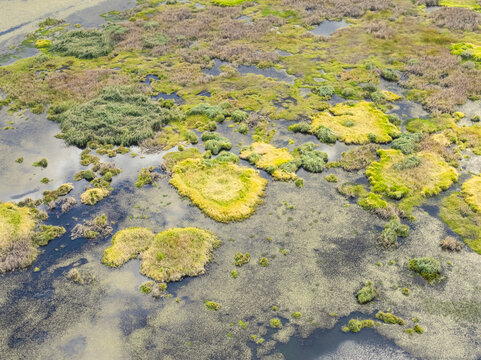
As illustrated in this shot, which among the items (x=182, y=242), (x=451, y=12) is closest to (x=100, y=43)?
(x=182, y=242)

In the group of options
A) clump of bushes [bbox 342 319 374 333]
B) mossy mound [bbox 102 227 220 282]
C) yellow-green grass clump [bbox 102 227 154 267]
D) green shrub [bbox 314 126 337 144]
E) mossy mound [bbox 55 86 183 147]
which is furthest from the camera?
mossy mound [bbox 55 86 183 147]

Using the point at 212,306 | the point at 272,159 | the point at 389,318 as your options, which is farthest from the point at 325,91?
the point at 212,306

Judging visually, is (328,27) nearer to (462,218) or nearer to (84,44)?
(84,44)

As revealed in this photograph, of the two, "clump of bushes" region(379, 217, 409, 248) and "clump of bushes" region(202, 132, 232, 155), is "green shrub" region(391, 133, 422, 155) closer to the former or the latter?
"clump of bushes" region(379, 217, 409, 248)

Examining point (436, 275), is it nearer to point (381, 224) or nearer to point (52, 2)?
point (381, 224)

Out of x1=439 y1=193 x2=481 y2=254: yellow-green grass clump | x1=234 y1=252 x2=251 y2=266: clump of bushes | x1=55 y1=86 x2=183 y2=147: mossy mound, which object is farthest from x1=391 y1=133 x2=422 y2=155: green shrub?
x1=55 y1=86 x2=183 y2=147: mossy mound

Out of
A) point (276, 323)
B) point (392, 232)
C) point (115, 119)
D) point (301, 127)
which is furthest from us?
point (115, 119)

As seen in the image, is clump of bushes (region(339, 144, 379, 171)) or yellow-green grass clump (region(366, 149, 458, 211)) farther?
clump of bushes (region(339, 144, 379, 171))
